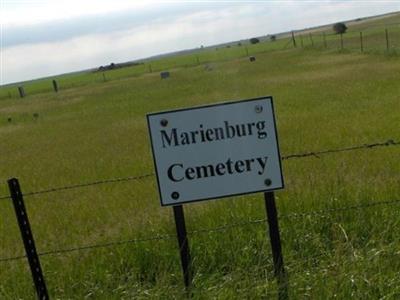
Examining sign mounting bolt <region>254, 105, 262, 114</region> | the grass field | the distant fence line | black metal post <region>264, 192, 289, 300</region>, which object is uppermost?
the distant fence line

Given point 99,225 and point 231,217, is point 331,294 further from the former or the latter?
point 99,225

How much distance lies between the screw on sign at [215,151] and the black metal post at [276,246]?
17 cm

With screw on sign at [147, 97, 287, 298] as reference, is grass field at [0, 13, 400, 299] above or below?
below

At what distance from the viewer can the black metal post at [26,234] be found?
328 centimetres

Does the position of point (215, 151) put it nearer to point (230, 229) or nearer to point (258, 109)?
point (258, 109)

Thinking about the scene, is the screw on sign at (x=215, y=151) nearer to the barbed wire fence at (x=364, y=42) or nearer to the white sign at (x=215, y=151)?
the white sign at (x=215, y=151)

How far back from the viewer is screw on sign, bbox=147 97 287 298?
311cm

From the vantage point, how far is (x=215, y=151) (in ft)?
10.3

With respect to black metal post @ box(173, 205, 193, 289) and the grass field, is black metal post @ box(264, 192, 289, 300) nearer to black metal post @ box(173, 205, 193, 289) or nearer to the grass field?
the grass field

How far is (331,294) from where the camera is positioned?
312 centimetres

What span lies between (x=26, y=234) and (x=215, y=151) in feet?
4.65

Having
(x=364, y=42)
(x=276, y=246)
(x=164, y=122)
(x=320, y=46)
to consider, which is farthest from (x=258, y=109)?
(x=364, y=42)

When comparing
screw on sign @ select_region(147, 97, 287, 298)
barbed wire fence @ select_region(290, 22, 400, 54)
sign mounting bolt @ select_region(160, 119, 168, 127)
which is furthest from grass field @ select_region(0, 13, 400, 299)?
barbed wire fence @ select_region(290, 22, 400, 54)

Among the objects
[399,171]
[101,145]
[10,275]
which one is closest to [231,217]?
[10,275]
